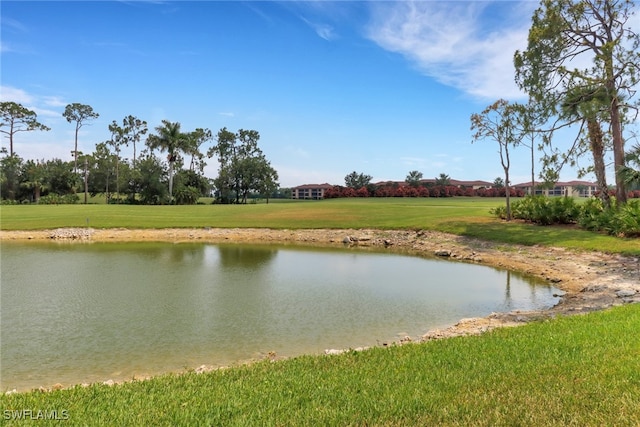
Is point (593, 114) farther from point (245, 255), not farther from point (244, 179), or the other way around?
point (244, 179)

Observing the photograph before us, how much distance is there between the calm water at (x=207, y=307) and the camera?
7723 millimetres

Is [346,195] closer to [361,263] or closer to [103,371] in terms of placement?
[361,263]

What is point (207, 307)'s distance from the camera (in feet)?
37.2

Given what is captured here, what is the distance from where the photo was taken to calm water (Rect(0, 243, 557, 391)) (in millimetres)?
7723

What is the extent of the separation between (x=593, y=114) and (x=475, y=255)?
10.2m

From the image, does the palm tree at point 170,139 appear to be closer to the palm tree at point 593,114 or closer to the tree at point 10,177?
the tree at point 10,177

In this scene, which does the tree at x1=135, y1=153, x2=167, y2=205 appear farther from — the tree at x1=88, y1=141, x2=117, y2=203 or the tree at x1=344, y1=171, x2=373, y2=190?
the tree at x1=344, y1=171, x2=373, y2=190

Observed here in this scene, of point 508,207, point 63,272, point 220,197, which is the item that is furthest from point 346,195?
point 63,272

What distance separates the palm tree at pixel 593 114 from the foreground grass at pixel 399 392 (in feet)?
67.6

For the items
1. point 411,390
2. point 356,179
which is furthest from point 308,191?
point 411,390

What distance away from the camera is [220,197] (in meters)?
75.8

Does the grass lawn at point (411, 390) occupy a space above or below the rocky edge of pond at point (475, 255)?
above

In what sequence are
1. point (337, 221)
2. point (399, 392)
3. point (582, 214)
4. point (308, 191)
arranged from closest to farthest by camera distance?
point (399, 392) < point (582, 214) < point (337, 221) < point (308, 191)

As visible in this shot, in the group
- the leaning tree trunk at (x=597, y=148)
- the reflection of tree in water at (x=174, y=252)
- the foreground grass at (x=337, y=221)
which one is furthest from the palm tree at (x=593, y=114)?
the reflection of tree in water at (x=174, y=252)
